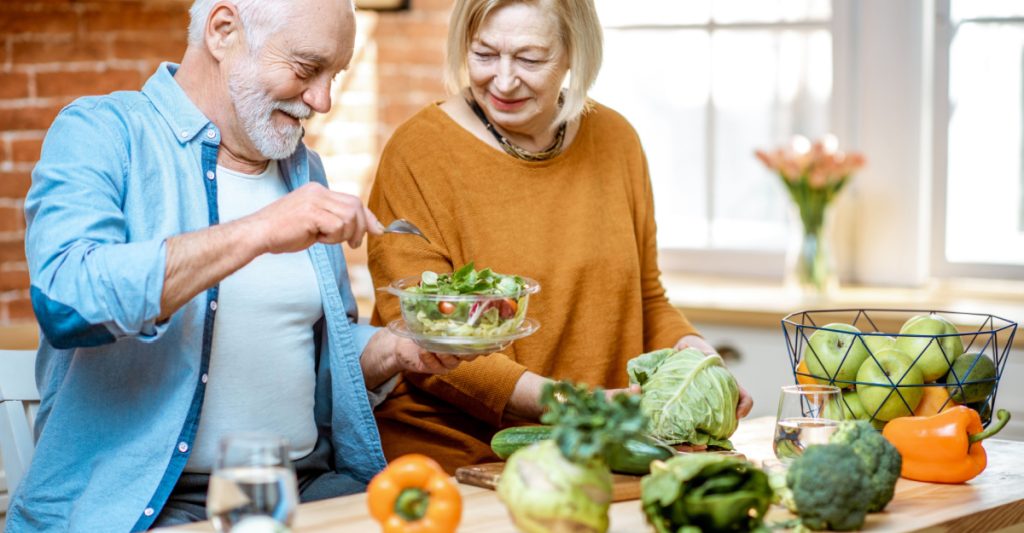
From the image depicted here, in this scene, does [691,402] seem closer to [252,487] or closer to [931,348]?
[931,348]

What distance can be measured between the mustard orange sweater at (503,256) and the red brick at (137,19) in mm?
1133

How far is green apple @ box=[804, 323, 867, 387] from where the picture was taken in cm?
206

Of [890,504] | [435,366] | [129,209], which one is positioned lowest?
[890,504]

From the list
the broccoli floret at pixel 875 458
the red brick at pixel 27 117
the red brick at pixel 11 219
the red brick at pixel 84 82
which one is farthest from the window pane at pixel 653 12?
the broccoli floret at pixel 875 458

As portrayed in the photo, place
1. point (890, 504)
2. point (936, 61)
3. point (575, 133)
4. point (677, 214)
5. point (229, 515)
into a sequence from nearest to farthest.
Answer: point (229, 515)
point (890, 504)
point (575, 133)
point (936, 61)
point (677, 214)

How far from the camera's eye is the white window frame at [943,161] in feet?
12.5

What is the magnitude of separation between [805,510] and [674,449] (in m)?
0.39

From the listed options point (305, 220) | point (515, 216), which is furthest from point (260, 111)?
point (515, 216)

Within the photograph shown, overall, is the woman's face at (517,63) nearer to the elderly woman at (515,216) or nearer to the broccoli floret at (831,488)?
the elderly woman at (515,216)

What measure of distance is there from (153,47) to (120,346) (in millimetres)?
1597

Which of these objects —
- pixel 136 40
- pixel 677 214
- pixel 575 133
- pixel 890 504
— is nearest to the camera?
pixel 890 504

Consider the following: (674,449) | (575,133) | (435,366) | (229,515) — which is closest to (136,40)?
(575,133)

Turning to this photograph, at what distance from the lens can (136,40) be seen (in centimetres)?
341

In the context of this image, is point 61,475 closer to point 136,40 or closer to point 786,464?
point 786,464
